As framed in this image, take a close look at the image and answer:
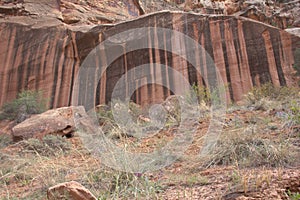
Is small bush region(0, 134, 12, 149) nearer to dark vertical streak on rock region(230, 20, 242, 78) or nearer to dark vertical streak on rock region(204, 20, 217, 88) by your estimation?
dark vertical streak on rock region(204, 20, 217, 88)

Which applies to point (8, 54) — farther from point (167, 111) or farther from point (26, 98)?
→ point (167, 111)

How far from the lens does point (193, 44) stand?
1386cm

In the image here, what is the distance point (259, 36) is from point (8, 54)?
1272cm

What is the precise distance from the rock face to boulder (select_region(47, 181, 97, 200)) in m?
10.5

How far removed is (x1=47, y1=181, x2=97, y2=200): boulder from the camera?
241 cm

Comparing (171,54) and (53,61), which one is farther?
(53,61)

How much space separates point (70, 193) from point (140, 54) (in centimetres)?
1260

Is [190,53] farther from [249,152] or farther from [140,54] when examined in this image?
[249,152]

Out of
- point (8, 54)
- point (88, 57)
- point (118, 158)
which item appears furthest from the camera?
point (8, 54)

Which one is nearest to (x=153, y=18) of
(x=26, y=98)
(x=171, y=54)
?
(x=171, y=54)

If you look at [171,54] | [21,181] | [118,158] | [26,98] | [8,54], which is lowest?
[21,181]

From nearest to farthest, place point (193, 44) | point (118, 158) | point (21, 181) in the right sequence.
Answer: point (118, 158), point (21, 181), point (193, 44)

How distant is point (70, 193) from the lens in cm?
242

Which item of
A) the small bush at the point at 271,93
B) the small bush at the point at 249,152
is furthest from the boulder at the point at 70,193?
the small bush at the point at 271,93
